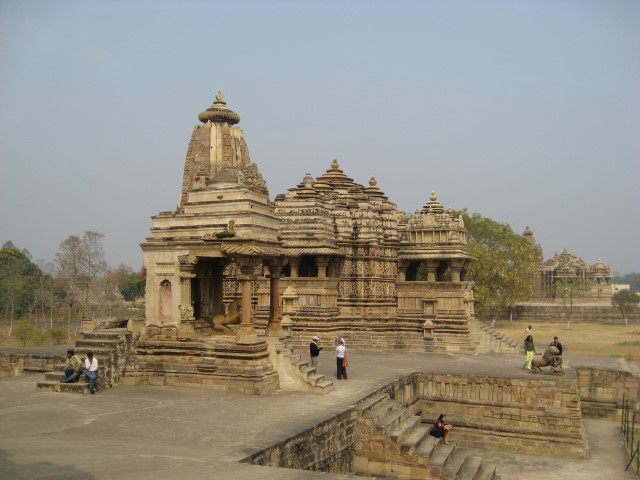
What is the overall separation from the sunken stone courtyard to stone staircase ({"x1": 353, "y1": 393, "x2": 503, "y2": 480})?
0.12ft

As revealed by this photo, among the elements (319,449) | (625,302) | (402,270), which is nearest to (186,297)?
(319,449)

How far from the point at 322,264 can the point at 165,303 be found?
327 inches

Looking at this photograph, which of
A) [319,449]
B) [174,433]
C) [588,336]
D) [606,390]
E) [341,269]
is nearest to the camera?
[174,433]

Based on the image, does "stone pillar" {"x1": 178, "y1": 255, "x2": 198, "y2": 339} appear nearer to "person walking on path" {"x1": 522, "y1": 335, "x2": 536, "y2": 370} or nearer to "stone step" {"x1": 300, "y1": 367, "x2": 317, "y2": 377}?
"stone step" {"x1": 300, "y1": 367, "x2": 317, "y2": 377}

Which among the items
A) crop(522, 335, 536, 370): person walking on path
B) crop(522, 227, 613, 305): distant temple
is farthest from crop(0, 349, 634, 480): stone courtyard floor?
crop(522, 227, 613, 305): distant temple

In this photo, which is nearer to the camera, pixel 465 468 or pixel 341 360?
pixel 465 468

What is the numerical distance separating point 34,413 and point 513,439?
10.8 meters

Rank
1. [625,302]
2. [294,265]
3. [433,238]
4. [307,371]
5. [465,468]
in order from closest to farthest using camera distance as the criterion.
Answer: [465,468]
[307,371]
[294,265]
[433,238]
[625,302]

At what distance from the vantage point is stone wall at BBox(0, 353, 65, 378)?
62.2 ft

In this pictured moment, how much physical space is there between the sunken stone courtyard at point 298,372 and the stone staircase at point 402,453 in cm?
4

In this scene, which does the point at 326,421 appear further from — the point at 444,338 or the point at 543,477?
the point at 444,338

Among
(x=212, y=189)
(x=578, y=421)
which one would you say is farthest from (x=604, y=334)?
(x=212, y=189)

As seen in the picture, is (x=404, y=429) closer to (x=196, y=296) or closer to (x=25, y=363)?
(x=196, y=296)

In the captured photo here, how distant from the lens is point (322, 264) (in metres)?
21.6
